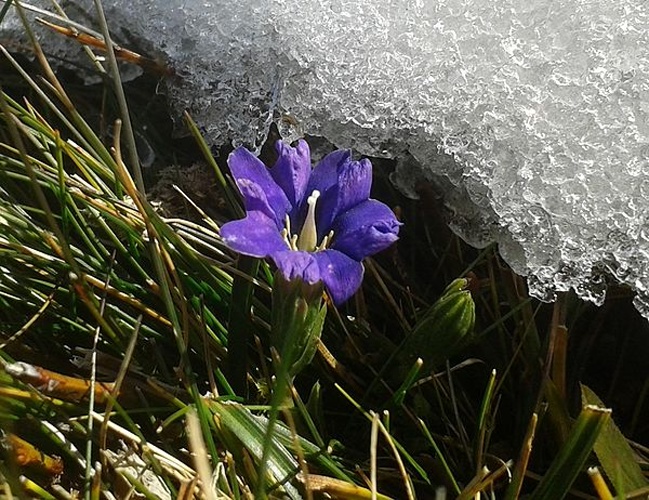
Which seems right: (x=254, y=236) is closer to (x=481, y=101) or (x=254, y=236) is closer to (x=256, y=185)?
(x=256, y=185)

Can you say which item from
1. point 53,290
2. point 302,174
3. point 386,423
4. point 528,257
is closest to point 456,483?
point 386,423

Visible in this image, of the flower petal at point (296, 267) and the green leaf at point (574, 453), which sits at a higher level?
the flower petal at point (296, 267)

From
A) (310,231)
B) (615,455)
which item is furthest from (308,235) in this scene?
(615,455)

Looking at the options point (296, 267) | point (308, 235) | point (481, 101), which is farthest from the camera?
point (481, 101)

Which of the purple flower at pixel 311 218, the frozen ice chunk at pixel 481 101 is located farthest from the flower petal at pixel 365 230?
the frozen ice chunk at pixel 481 101

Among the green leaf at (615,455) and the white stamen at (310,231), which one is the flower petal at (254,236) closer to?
the white stamen at (310,231)

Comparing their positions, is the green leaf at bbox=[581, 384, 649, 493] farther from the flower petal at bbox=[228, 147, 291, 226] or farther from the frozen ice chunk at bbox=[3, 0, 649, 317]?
the flower petal at bbox=[228, 147, 291, 226]

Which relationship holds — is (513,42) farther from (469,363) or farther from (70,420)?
(70,420)

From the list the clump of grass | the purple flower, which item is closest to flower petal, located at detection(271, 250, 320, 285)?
the purple flower
